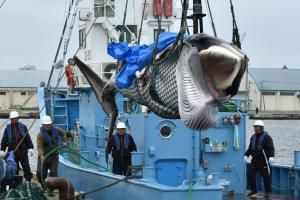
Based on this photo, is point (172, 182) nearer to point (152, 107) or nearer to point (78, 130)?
point (78, 130)

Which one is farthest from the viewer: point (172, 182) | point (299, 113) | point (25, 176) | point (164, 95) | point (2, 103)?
point (299, 113)

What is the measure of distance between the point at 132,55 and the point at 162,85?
1380 millimetres

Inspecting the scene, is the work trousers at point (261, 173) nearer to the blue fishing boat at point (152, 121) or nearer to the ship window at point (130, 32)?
the blue fishing boat at point (152, 121)

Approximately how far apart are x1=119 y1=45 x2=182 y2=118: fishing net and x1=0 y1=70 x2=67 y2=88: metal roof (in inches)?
2337

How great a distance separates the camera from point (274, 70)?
71688mm

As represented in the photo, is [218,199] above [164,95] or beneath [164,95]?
beneath

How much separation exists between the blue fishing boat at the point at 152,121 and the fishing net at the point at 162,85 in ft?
0.04

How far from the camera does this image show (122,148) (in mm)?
12062

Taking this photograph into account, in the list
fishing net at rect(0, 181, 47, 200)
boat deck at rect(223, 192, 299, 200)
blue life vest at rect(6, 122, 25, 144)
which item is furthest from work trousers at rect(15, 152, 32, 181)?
boat deck at rect(223, 192, 299, 200)

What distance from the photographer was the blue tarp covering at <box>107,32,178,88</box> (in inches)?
240

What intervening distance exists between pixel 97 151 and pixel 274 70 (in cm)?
5950

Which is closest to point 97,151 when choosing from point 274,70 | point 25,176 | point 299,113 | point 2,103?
point 25,176

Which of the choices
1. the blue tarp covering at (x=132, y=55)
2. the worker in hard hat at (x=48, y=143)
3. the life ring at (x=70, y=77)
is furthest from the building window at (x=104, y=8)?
the blue tarp covering at (x=132, y=55)

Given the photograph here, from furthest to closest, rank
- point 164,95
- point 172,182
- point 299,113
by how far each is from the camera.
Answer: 1. point 299,113
2. point 172,182
3. point 164,95
